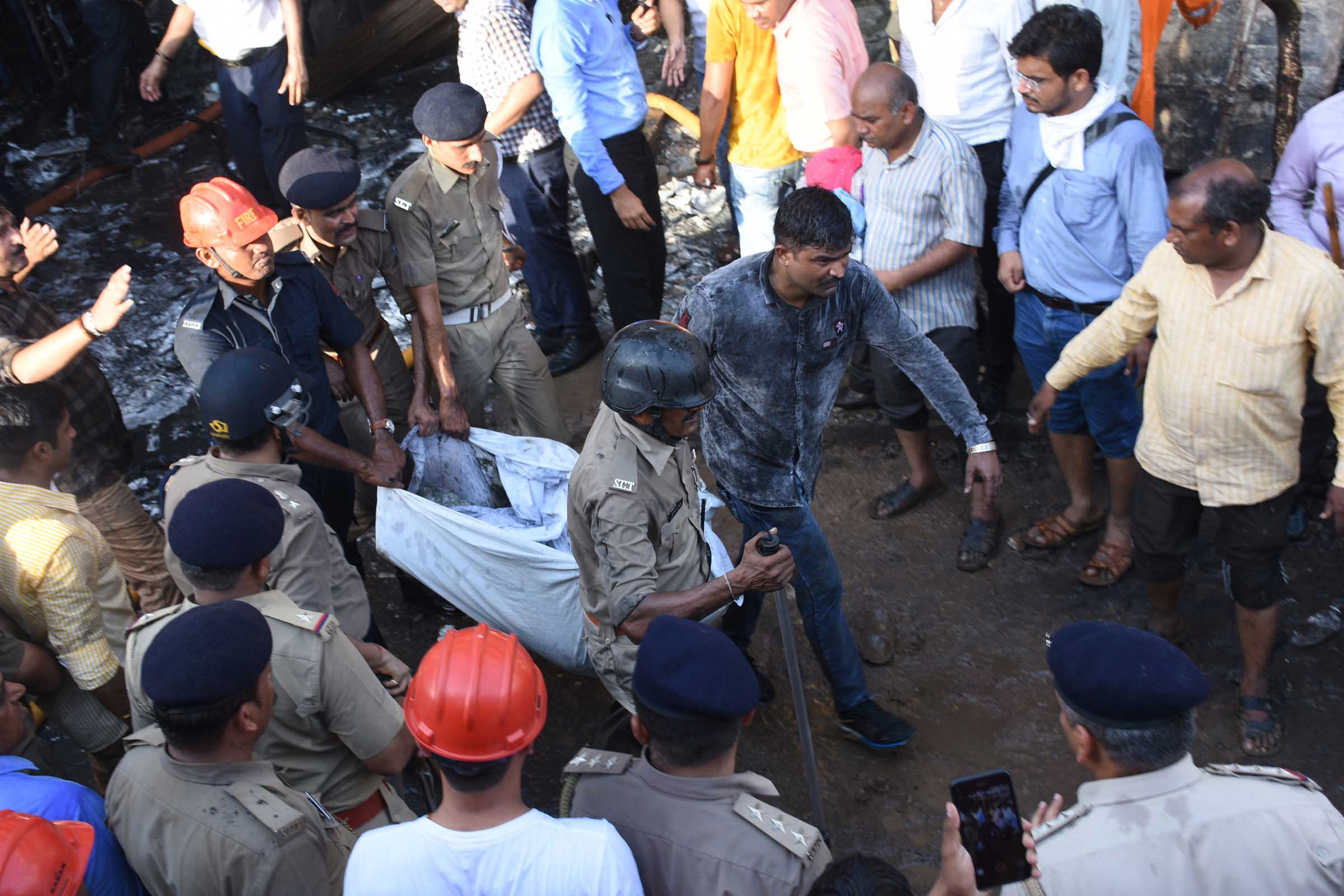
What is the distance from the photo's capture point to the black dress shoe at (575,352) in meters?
5.62

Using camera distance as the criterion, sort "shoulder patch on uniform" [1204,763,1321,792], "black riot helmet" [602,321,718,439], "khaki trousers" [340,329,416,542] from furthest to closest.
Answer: "khaki trousers" [340,329,416,542], "black riot helmet" [602,321,718,439], "shoulder patch on uniform" [1204,763,1321,792]

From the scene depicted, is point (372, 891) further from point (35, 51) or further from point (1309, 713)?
point (35, 51)

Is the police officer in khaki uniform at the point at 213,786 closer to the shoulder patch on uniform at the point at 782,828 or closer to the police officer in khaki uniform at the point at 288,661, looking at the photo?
the police officer in khaki uniform at the point at 288,661

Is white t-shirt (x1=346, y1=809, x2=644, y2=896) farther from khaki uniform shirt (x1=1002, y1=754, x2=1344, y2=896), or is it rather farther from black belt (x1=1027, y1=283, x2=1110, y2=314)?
black belt (x1=1027, y1=283, x2=1110, y2=314)

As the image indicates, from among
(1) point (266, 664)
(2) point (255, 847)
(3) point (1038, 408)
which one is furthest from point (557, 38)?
(2) point (255, 847)

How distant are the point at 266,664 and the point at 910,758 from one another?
230 cm

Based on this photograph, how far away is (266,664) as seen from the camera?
210 cm

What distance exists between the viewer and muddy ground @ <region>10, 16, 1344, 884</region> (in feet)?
11.5

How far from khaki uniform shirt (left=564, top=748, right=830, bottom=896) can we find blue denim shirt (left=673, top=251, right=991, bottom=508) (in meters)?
1.51

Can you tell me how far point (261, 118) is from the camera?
5496 millimetres

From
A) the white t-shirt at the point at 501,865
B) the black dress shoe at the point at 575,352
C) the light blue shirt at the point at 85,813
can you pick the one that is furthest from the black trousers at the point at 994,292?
the light blue shirt at the point at 85,813

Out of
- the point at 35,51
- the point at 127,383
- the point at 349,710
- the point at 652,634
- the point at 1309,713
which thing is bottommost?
the point at 1309,713

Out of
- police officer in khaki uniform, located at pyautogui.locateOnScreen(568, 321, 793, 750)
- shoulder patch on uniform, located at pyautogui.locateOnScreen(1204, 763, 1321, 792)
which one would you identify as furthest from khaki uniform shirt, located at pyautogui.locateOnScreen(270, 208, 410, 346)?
shoulder patch on uniform, located at pyautogui.locateOnScreen(1204, 763, 1321, 792)

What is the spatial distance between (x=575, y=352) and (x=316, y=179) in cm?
206
